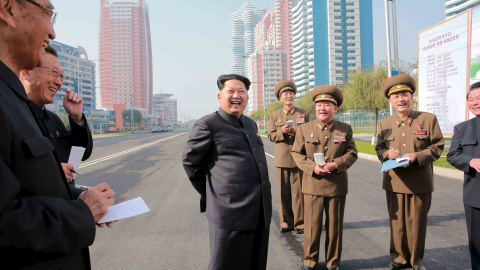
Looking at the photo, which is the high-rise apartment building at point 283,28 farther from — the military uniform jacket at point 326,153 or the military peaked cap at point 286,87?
the military uniform jacket at point 326,153

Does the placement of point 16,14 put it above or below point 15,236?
above

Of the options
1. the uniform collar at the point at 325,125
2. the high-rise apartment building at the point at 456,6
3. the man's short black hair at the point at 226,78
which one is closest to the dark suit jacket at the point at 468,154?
the uniform collar at the point at 325,125

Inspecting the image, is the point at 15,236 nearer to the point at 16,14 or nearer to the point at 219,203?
the point at 16,14

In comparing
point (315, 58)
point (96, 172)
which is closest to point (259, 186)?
point (96, 172)

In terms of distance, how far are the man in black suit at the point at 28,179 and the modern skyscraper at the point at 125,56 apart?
6099 inches

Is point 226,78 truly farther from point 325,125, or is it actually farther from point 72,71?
point 72,71

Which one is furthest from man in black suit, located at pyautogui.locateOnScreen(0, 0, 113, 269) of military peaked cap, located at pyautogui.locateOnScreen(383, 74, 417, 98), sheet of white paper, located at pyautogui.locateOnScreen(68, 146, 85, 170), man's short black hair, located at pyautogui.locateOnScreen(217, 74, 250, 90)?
military peaked cap, located at pyautogui.locateOnScreen(383, 74, 417, 98)

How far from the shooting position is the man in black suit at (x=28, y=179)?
99cm

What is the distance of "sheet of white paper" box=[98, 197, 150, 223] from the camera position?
4.74 feet

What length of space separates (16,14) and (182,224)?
4082 millimetres

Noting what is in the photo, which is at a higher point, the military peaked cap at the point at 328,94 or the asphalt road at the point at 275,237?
the military peaked cap at the point at 328,94

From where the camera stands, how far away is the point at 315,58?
333ft

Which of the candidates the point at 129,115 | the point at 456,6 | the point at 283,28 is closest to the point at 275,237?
the point at 129,115

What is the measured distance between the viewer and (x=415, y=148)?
3.38 metres
